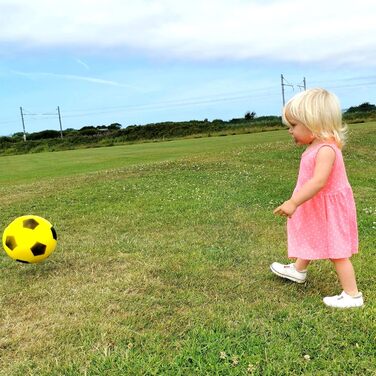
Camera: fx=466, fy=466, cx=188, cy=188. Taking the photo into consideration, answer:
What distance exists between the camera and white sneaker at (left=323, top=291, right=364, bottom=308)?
3.64 m

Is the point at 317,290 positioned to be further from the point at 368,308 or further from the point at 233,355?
the point at 233,355

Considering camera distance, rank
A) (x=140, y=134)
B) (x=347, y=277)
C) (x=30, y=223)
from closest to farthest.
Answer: (x=347, y=277) → (x=30, y=223) → (x=140, y=134)

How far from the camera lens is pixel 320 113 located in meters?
3.61

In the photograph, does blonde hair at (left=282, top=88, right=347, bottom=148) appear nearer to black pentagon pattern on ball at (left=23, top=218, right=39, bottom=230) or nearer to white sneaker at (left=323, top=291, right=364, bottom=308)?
white sneaker at (left=323, top=291, right=364, bottom=308)

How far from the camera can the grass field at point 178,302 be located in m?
2.93

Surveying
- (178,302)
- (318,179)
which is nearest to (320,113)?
(318,179)

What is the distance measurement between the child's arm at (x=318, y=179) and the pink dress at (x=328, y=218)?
70 millimetres

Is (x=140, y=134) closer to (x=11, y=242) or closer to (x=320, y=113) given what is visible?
(x=11, y=242)

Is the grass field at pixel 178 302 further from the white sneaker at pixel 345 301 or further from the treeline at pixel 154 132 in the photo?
the treeline at pixel 154 132

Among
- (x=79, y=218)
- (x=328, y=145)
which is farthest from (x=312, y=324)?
(x=79, y=218)

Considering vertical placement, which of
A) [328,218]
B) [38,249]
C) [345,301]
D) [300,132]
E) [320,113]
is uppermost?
[320,113]

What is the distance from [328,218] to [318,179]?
0.37 m

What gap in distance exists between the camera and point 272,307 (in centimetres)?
370

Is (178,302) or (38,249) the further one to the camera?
(38,249)
